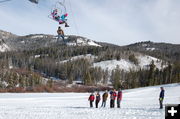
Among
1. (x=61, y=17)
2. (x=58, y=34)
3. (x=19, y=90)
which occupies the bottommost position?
(x=19, y=90)

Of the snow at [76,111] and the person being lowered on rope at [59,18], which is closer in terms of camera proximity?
the person being lowered on rope at [59,18]

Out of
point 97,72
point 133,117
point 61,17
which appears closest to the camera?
point 61,17

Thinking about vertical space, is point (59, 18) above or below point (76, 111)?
above

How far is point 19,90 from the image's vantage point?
70.9 m

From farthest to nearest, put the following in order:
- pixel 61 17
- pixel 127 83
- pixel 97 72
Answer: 1. pixel 97 72
2. pixel 127 83
3. pixel 61 17

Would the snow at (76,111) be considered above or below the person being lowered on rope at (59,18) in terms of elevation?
below

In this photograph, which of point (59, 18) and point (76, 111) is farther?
point (76, 111)

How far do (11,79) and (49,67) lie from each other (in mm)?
86652

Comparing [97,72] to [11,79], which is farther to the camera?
[97,72]

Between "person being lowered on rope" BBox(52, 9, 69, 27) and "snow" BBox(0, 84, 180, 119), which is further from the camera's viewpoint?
"snow" BBox(0, 84, 180, 119)

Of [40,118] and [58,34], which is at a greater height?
[58,34]

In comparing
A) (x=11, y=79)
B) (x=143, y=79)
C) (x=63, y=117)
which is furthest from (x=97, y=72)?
(x=63, y=117)

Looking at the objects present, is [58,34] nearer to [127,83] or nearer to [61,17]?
[61,17]

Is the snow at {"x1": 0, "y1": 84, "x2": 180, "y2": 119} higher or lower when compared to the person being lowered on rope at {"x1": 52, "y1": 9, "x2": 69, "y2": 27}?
lower
